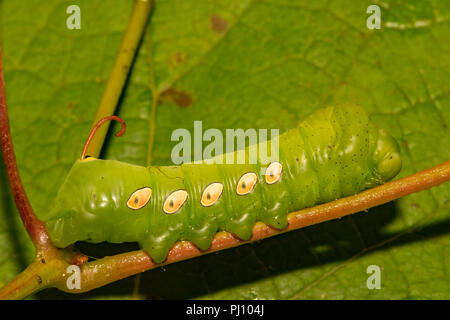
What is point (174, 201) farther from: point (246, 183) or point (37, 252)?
point (37, 252)

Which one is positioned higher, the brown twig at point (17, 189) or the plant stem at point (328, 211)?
the brown twig at point (17, 189)

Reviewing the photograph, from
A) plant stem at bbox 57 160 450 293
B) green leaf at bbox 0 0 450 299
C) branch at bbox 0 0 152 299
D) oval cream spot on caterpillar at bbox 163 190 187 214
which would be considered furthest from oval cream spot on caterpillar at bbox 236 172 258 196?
branch at bbox 0 0 152 299

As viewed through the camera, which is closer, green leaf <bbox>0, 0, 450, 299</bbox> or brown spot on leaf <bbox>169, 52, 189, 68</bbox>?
green leaf <bbox>0, 0, 450, 299</bbox>

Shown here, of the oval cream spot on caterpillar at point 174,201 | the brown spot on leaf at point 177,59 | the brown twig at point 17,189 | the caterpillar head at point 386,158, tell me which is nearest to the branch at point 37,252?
the brown twig at point 17,189

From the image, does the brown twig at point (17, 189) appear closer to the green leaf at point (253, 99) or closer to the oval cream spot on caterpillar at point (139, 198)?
the oval cream spot on caterpillar at point (139, 198)

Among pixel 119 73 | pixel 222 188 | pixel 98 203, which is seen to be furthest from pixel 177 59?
pixel 98 203

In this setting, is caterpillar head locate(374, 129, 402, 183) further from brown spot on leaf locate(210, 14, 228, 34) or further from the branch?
the branch

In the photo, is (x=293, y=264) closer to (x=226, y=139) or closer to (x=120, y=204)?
(x=226, y=139)
